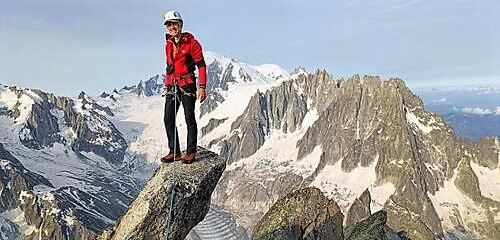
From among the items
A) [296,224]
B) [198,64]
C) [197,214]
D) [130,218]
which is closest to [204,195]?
[197,214]

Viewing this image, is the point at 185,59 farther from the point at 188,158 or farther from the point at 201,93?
the point at 188,158

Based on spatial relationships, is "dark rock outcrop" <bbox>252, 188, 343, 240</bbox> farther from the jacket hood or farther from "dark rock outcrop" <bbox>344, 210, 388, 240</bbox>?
the jacket hood

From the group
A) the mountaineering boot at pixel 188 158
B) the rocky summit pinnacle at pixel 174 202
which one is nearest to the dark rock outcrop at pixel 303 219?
the rocky summit pinnacle at pixel 174 202

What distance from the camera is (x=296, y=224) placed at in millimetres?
45344

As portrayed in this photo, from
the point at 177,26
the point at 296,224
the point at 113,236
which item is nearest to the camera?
the point at 177,26

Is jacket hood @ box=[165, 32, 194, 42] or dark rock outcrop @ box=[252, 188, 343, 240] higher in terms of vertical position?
jacket hood @ box=[165, 32, 194, 42]

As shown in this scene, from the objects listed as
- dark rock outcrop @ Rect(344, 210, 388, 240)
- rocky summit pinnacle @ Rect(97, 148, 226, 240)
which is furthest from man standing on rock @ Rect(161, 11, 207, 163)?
dark rock outcrop @ Rect(344, 210, 388, 240)

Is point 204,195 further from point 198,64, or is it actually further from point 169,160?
point 198,64

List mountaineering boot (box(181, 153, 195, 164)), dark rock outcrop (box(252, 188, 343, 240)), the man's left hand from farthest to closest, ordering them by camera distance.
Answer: dark rock outcrop (box(252, 188, 343, 240)) → mountaineering boot (box(181, 153, 195, 164)) → the man's left hand

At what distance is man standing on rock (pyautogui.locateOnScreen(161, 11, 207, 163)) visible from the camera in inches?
893

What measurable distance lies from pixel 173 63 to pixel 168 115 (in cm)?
215

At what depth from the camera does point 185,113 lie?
24.2 meters

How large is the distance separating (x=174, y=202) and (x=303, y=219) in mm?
24634

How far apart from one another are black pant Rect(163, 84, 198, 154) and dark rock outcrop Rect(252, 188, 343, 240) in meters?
19.1
